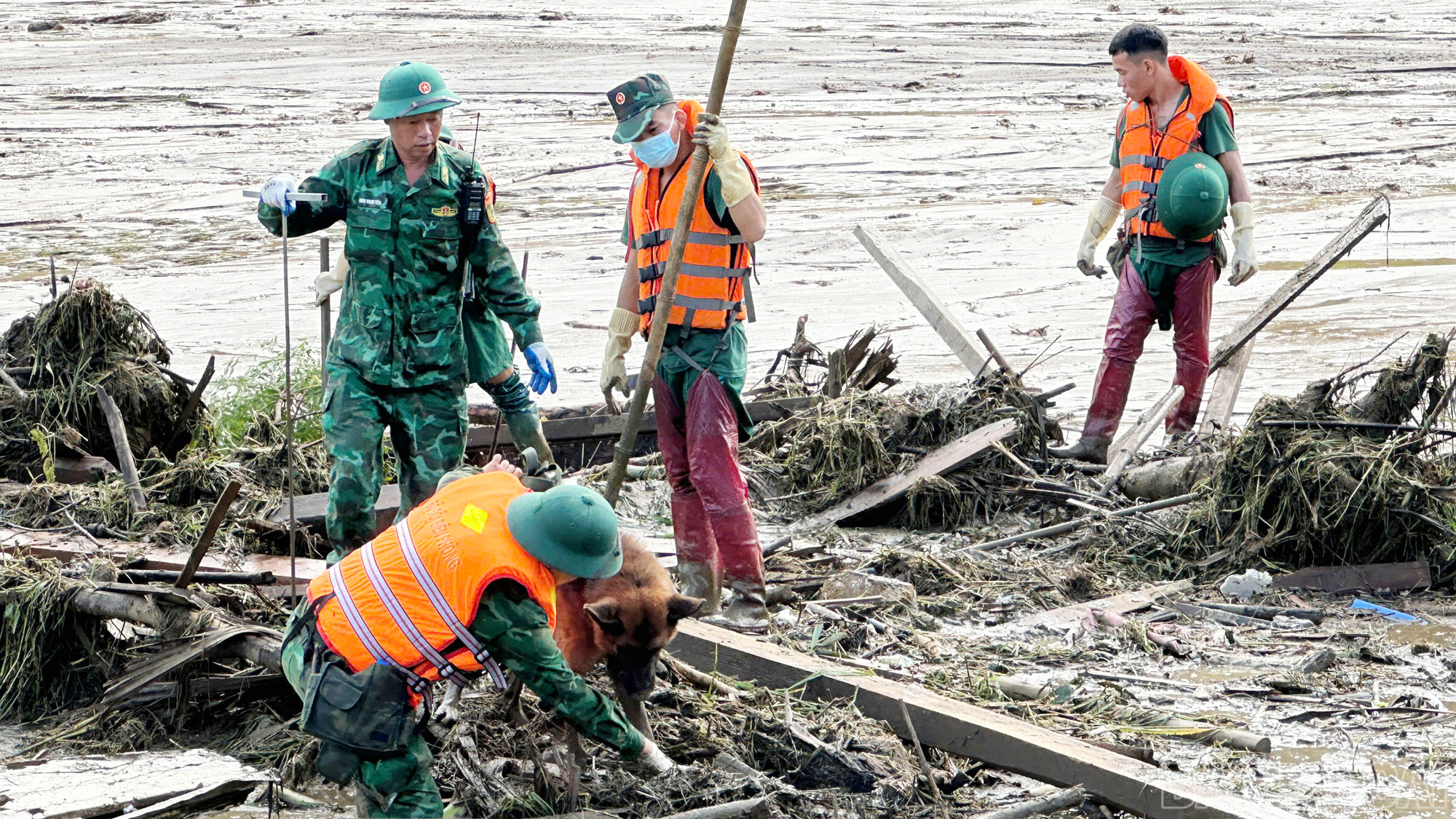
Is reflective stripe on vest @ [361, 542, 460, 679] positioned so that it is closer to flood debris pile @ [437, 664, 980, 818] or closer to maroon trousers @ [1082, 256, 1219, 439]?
flood debris pile @ [437, 664, 980, 818]

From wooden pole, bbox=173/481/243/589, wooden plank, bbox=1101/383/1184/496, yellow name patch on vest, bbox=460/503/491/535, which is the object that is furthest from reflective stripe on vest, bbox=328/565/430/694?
wooden plank, bbox=1101/383/1184/496

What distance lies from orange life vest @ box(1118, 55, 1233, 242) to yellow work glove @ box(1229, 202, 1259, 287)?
0.22 m

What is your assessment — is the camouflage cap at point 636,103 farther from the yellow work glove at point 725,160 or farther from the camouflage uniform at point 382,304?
the camouflage uniform at point 382,304

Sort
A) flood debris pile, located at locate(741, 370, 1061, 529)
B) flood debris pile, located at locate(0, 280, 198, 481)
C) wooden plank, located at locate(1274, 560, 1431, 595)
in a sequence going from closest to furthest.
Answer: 1. wooden plank, located at locate(1274, 560, 1431, 595)
2. flood debris pile, located at locate(0, 280, 198, 481)
3. flood debris pile, located at locate(741, 370, 1061, 529)

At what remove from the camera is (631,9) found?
32.9 meters

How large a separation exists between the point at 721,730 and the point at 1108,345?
424 centimetres

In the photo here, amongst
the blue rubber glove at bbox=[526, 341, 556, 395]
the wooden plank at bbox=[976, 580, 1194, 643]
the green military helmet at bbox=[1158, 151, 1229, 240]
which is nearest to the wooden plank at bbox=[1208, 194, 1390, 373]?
the green military helmet at bbox=[1158, 151, 1229, 240]

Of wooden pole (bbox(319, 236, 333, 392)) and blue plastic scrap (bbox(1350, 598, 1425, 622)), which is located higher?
wooden pole (bbox(319, 236, 333, 392))

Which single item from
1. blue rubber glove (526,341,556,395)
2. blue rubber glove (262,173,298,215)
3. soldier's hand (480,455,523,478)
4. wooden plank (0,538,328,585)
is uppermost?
blue rubber glove (262,173,298,215)

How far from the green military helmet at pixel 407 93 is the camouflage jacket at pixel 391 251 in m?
0.23

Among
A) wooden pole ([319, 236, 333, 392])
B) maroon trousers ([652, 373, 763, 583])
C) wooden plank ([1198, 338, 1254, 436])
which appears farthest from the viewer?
wooden plank ([1198, 338, 1254, 436])

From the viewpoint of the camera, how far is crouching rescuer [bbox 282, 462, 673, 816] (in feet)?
12.8

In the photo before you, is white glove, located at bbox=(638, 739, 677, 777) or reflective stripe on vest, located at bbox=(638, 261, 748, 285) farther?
reflective stripe on vest, located at bbox=(638, 261, 748, 285)

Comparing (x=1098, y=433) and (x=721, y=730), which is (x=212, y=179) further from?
(x=721, y=730)
